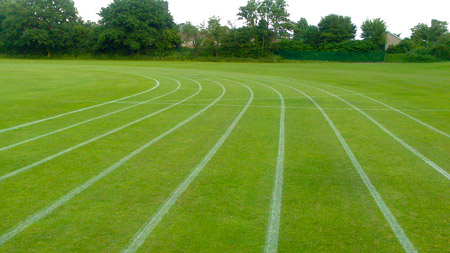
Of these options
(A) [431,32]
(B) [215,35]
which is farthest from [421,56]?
(B) [215,35]

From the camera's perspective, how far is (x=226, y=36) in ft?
216

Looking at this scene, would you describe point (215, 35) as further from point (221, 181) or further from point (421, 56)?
point (221, 181)

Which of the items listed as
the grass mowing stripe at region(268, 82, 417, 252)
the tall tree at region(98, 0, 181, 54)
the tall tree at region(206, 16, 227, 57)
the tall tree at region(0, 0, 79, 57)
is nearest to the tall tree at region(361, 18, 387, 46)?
the tall tree at region(206, 16, 227, 57)

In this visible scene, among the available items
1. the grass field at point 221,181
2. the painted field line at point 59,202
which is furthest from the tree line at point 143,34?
the painted field line at point 59,202

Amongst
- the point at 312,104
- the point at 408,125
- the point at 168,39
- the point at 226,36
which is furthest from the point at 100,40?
the point at 408,125

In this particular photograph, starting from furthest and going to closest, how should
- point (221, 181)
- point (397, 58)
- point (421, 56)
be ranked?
point (397, 58) → point (421, 56) → point (221, 181)

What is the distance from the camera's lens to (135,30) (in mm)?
62781

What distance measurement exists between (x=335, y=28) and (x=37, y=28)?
56.8 m

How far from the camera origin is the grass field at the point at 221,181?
11.7 feet

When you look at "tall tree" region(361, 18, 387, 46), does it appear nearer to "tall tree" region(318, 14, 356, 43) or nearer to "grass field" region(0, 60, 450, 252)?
"tall tree" region(318, 14, 356, 43)

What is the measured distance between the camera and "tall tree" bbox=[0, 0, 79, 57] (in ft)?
199

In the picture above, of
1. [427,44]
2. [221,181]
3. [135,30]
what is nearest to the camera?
[221,181]

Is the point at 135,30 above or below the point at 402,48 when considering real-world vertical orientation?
above

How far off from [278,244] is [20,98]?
40.5 ft
